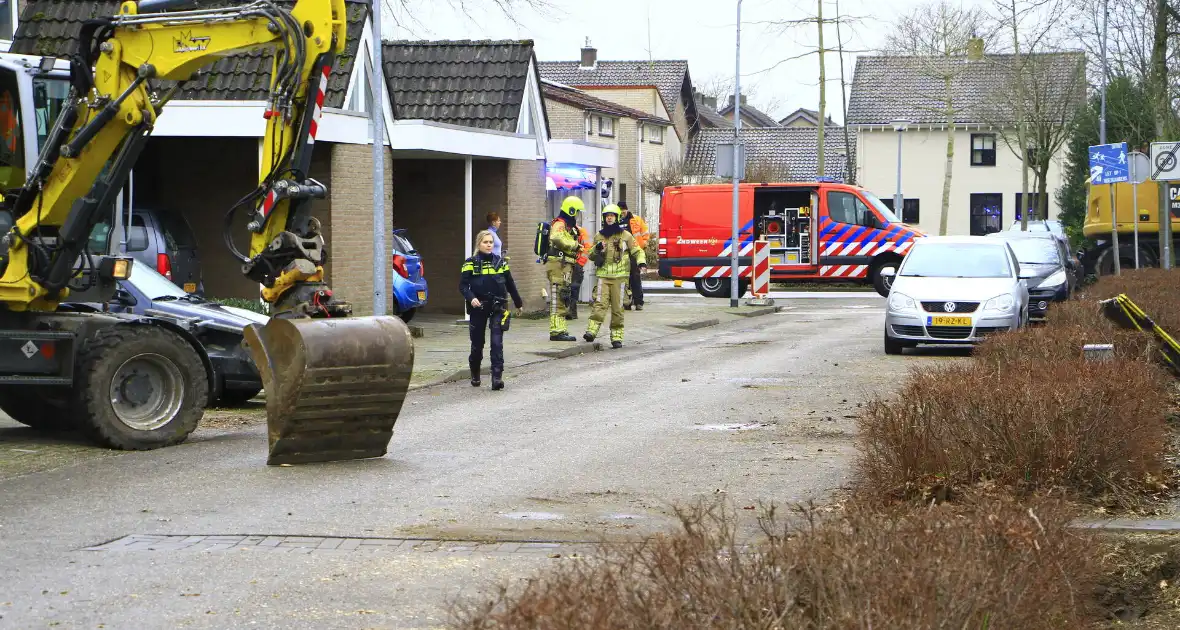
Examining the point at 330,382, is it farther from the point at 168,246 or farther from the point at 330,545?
the point at 168,246

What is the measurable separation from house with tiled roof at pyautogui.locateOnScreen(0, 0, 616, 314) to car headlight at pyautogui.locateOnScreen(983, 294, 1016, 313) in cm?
869

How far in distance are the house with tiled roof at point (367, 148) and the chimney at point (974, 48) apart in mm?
35879

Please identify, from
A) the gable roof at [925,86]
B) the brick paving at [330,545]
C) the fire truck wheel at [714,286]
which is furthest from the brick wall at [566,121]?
the brick paving at [330,545]

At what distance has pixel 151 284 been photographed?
14641 mm

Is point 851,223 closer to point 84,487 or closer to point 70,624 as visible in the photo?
point 84,487

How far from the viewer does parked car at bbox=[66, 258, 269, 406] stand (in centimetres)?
1359

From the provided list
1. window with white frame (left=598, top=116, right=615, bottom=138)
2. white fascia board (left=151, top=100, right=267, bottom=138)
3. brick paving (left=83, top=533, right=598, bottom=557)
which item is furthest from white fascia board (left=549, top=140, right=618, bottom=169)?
window with white frame (left=598, top=116, right=615, bottom=138)

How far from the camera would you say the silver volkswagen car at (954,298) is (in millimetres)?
19484

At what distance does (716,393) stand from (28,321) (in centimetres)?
653

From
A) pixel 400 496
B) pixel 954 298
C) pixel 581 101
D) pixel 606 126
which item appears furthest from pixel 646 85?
pixel 400 496

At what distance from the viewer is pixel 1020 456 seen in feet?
26.1

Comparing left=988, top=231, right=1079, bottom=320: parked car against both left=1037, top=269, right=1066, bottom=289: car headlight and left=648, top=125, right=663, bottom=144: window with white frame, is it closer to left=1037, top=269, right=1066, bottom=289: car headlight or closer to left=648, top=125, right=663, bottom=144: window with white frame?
left=1037, top=269, right=1066, bottom=289: car headlight

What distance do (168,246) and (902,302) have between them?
9612mm

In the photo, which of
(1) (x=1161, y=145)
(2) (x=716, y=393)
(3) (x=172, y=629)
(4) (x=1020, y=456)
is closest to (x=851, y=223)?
(1) (x=1161, y=145)
